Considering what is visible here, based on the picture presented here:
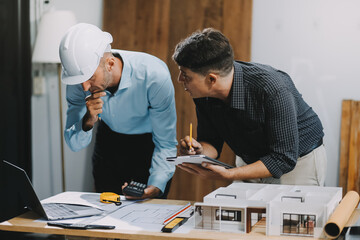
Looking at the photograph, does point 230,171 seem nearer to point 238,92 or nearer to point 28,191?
point 238,92

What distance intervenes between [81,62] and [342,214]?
47.6 inches

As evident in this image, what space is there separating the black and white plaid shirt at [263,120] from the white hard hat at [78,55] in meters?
0.50

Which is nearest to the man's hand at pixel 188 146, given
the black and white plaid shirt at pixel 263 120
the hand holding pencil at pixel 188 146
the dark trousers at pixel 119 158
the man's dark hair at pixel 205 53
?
the hand holding pencil at pixel 188 146

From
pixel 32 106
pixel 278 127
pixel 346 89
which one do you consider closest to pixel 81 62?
pixel 278 127

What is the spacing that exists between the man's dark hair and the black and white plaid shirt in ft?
0.36

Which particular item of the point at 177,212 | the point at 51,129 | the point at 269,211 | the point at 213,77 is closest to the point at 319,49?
the point at 213,77

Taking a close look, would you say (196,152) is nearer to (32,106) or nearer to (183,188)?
(183,188)

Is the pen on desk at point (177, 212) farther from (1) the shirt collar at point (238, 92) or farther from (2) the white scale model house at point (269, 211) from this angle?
(1) the shirt collar at point (238, 92)

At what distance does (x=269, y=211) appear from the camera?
61.8 inches

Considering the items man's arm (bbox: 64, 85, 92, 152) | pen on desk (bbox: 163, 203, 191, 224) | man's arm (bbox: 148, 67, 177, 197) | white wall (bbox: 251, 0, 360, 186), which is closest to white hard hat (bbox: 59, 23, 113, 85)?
man's arm (bbox: 64, 85, 92, 152)

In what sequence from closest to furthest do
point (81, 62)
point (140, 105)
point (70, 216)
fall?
point (70, 216) → point (81, 62) → point (140, 105)

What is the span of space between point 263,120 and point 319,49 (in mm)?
1325

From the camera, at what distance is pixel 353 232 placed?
1618 mm

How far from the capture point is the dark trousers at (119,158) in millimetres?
2707
